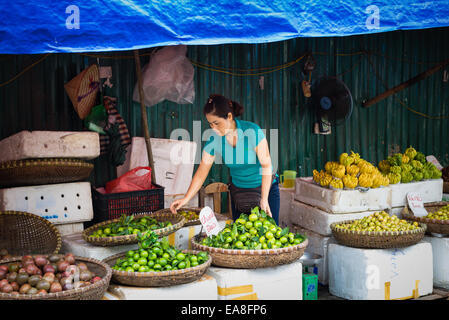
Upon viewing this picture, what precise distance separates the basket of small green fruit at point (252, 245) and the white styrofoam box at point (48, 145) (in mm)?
1589

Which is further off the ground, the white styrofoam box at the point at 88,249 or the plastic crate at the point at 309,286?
the white styrofoam box at the point at 88,249

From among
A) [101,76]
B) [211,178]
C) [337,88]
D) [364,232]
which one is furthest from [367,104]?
[101,76]

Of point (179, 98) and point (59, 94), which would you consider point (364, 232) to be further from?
point (59, 94)

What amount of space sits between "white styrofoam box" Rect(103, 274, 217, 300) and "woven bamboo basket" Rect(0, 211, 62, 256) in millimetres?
1233

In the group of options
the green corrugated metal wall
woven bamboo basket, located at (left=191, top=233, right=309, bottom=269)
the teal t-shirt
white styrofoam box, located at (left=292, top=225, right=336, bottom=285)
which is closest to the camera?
woven bamboo basket, located at (left=191, top=233, right=309, bottom=269)

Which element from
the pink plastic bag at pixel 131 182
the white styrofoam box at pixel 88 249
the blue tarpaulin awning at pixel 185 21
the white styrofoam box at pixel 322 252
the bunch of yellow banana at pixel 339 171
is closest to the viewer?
the blue tarpaulin awning at pixel 185 21

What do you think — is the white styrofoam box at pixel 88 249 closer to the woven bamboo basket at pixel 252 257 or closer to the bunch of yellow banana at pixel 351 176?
the woven bamboo basket at pixel 252 257

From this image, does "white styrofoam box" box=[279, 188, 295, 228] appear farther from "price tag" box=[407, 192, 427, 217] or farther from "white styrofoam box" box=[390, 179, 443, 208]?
"price tag" box=[407, 192, 427, 217]

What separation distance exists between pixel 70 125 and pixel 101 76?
2.30 ft

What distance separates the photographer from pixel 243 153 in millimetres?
4305

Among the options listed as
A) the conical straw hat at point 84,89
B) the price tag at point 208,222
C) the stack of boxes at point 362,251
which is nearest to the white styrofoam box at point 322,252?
the stack of boxes at point 362,251

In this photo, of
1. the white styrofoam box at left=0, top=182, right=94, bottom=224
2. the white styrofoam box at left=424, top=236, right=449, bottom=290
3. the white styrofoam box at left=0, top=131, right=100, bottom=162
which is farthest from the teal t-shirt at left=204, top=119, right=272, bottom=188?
the white styrofoam box at left=424, top=236, right=449, bottom=290

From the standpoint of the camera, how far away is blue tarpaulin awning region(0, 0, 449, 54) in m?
3.12

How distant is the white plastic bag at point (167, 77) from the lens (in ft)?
19.6
